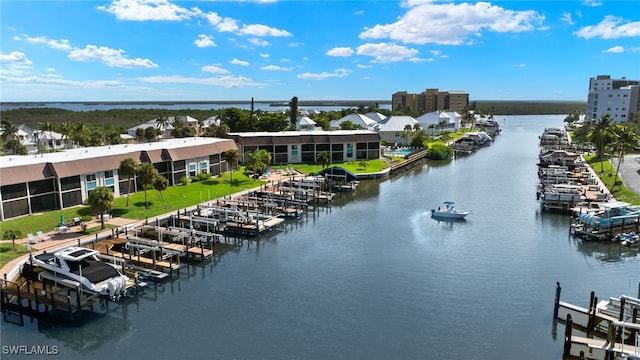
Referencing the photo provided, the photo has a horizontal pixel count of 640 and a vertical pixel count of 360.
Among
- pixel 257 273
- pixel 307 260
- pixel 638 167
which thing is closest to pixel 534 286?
pixel 307 260

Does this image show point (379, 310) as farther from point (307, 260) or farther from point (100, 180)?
point (100, 180)

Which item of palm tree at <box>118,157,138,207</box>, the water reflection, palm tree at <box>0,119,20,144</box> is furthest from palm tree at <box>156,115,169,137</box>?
the water reflection

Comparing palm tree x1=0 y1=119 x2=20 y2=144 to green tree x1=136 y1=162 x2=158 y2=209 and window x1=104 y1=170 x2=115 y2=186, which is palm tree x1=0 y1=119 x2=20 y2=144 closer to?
window x1=104 y1=170 x2=115 y2=186

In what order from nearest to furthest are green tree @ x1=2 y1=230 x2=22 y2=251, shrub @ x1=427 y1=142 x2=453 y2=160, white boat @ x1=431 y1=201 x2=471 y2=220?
1. green tree @ x1=2 y1=230 x2=22 y2=251
2. white boat @ x1=431 y1=201 x2=471 y2=220
3. shrub @ x1=427 y1=142 x2=453 y2=160

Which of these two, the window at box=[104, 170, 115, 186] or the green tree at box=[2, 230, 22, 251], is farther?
the window at box=[104, 170, 115, 186]

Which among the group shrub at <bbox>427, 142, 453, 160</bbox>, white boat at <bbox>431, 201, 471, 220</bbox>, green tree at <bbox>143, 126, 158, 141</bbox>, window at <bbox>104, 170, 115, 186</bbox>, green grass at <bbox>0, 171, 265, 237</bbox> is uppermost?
green tree at <bbox>143, 126, 158, 141</bbox>

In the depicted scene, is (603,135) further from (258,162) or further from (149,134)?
(149,134)
